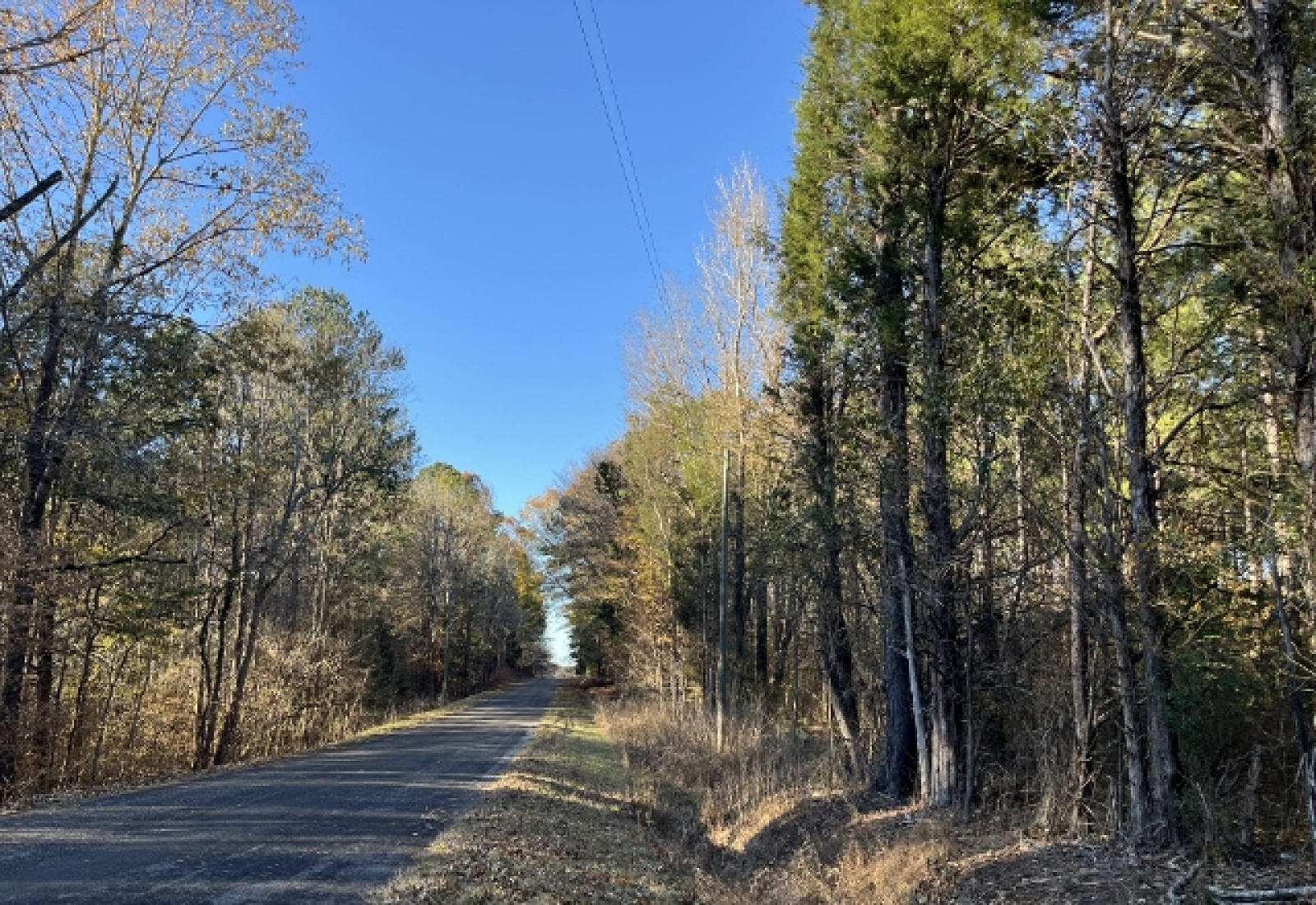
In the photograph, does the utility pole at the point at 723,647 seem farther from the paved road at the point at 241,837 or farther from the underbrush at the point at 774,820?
the paved road at the point at 241,837

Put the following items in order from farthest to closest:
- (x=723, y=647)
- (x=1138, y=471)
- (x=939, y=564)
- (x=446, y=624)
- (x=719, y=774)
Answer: (x=446, y=624) → (x=723, y=647) → (x=719, y=774) → (x=939, y=564) → (x=1138, y=471)

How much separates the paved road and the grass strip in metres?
0.45

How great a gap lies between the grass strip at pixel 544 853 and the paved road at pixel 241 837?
1.47 ft

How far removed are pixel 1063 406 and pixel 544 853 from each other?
23.0 ft

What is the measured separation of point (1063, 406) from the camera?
8203 mm

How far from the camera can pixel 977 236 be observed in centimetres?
1066

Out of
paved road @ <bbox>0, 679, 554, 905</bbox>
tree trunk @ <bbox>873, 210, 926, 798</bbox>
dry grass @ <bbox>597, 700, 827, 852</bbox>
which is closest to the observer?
paved road @ <bbox>0, 679, 554, 905</bbox>

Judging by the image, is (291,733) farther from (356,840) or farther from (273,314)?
(356,840)

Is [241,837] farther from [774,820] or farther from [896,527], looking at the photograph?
[896,527]

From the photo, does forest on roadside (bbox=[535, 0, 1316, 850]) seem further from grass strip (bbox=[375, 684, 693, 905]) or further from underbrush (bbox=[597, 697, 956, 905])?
grass strip (bbox=[375, 684, 693, 905])

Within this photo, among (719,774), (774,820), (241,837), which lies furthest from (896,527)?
(241,837)

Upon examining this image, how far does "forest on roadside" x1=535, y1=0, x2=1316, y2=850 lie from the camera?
6707 mm

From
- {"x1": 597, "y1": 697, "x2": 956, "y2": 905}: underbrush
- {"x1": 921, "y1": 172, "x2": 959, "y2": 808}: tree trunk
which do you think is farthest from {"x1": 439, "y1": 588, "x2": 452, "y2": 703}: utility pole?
{"x1": 921, "y1": 172, "x2": 959, "y2": 808}: tree trunk

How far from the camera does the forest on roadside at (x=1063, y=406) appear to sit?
6707 millimetres
